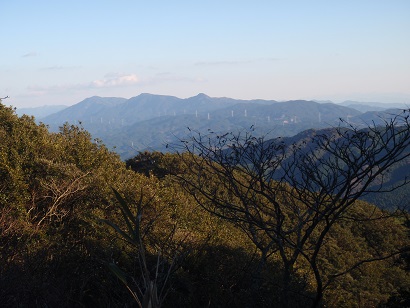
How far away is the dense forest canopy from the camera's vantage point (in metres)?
7.26

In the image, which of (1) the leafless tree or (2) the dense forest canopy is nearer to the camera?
(1) the leafless tree

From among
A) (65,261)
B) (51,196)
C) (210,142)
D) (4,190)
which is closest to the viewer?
(210,142)

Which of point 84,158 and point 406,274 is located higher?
point 84,158

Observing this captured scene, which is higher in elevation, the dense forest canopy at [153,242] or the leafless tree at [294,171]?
the leafless tree at [294,171]

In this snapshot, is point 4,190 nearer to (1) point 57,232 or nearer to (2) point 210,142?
(1) point 57,232

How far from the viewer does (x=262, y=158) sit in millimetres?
8445

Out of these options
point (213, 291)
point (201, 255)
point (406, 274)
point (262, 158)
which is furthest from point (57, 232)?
point (406, 274)

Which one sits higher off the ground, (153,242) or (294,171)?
(294,171)

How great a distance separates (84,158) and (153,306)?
1634 cm

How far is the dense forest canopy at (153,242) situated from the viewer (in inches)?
286

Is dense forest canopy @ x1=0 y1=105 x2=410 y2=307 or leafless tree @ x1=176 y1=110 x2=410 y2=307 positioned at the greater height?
leafless tree @ x1=176 y1=110 x2=410 y2=307

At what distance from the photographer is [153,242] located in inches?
432

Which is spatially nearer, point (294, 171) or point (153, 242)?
point (294, 171)

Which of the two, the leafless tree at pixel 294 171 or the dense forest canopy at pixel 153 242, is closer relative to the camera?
the leafless tree at pixel 294 171
